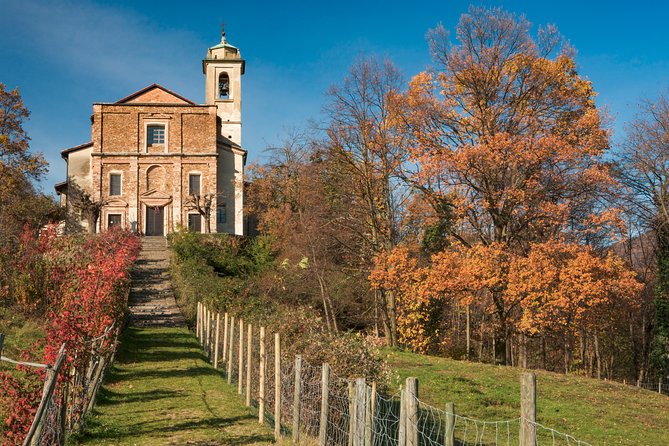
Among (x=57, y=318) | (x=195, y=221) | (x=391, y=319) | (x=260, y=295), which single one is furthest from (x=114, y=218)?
(x=57, y=318)

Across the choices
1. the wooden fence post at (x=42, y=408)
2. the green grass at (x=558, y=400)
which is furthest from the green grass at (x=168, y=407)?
the green grass at (x=558, y=400)

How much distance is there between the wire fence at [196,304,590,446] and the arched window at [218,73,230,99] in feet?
154

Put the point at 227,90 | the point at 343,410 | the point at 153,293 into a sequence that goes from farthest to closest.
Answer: the point at 227,90, the point at 153,293, the point at 343,410

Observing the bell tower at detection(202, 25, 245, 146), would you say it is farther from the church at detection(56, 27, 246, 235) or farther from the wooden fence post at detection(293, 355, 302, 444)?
the wooden fence post at detection(293, 355, 302, 444)

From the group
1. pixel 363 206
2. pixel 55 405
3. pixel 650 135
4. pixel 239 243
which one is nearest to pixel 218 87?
pixel 239 243

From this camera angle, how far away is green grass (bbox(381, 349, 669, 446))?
48.6 ft

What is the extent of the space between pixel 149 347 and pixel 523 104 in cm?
1528

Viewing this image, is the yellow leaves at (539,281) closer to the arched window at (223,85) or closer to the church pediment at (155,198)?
the church pediment at (155,198)

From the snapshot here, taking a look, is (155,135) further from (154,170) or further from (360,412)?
(360,412)

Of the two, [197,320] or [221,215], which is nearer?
[197,320]

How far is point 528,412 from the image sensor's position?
4922 millimetres

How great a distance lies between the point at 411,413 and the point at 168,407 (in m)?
7.14

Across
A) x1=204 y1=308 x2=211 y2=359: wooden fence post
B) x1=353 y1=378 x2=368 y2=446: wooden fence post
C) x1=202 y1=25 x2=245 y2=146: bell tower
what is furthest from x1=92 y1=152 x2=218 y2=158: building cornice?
x1=353 y1=378 x2=368 y2=446: wooden fence post

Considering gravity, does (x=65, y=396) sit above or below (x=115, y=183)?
below
